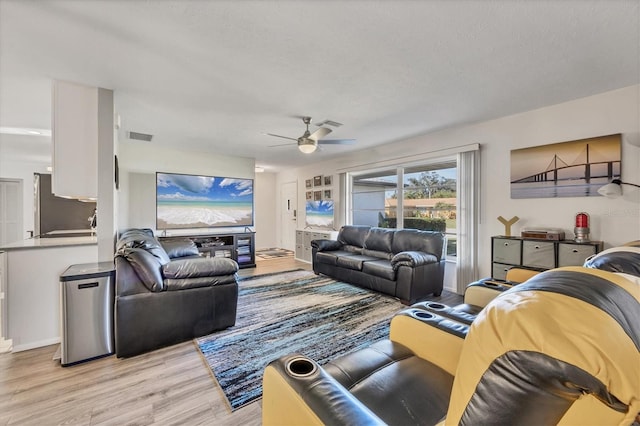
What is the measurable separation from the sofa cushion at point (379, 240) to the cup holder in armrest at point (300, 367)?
372 centimetres

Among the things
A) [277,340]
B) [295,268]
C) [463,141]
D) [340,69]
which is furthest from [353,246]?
[340,69]

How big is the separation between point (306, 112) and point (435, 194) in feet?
8.71

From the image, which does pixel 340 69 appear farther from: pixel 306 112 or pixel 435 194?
pixel 435 194

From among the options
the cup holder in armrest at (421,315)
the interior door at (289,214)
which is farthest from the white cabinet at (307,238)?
the cup holder in armrest at (421,315)

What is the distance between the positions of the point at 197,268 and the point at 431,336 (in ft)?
7.04

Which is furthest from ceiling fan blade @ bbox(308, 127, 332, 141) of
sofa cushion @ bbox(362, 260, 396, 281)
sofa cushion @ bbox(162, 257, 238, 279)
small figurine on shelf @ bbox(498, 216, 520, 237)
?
small figurine on shelf @ bbox(498, 216, 520, 237)

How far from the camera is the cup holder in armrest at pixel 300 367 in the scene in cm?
103

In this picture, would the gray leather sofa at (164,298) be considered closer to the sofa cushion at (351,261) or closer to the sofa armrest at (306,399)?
the sofa armrest at (306,399)

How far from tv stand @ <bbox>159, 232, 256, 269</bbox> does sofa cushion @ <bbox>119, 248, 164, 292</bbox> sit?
3.04 m

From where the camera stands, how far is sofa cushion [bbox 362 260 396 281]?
12.3ft

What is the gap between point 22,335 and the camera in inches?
96.3

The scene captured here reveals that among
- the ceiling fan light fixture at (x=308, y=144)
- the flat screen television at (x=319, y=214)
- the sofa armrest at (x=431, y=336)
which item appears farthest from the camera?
the flat screen television at (x=319, y=214)

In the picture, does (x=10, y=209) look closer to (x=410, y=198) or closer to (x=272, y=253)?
(x=272, y=253)

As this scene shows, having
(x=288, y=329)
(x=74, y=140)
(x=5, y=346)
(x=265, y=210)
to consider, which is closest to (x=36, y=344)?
(x=5, y=346)
